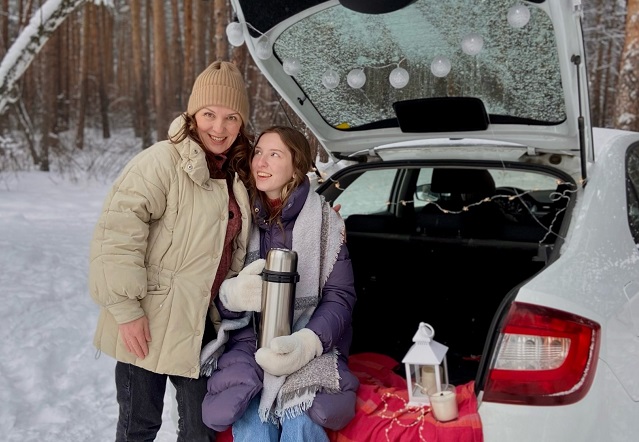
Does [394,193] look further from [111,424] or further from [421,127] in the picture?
[111,424]

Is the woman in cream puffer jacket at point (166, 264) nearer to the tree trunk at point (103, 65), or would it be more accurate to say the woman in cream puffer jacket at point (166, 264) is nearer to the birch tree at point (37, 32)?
the birch tree at point (37, 32)

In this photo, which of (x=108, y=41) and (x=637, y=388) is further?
(x=108, y=41)

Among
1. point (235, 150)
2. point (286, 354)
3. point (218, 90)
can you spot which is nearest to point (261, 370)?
point (286, 354)

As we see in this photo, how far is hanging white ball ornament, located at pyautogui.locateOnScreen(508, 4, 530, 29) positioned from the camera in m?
2.14

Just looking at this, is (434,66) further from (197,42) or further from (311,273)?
(197,42)

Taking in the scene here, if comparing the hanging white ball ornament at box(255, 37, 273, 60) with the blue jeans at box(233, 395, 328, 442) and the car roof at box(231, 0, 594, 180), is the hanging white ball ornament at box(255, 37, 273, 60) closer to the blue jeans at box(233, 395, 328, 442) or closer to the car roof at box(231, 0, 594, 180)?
the car roof at box(231, 0, 594, 180)

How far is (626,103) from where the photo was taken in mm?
7766

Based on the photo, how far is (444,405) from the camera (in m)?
1.86

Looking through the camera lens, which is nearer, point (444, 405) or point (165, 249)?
point (444, 405)

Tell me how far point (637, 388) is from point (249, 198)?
1405mm

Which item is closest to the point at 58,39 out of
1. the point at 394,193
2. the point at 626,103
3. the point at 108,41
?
the point at 108,41

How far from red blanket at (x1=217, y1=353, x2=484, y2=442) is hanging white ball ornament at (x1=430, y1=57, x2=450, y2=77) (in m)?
1.27

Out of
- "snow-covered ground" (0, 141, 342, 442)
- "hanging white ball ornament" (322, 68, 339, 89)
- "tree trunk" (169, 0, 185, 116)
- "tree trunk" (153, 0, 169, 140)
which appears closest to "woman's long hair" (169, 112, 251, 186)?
"hanging white ball ornament" (322, 68, 339, 89)

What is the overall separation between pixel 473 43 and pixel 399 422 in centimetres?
139
